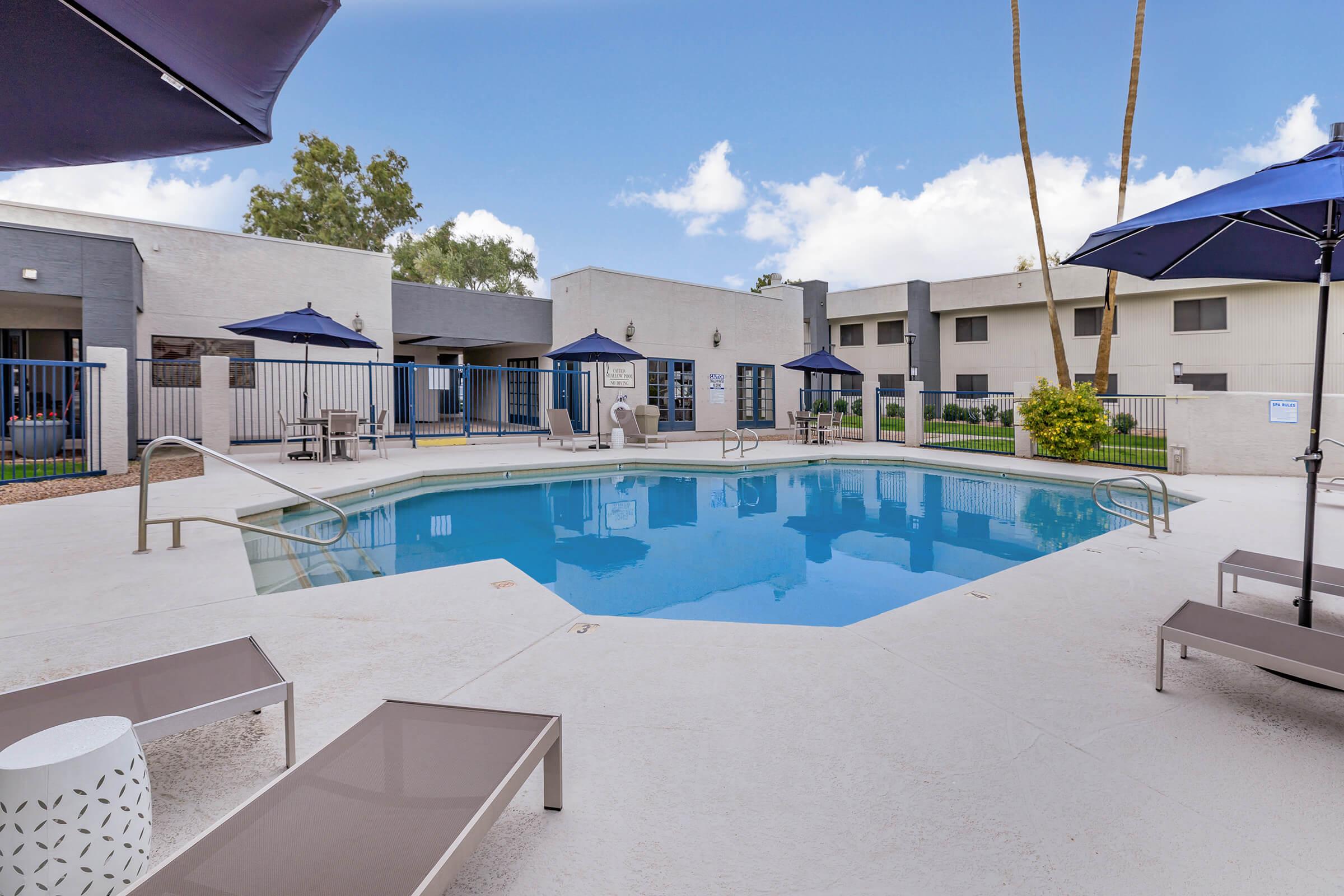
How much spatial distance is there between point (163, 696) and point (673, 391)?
15.6 meters

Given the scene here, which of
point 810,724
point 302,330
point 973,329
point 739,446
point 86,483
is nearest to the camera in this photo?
point 810,724

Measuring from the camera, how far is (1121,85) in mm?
15633

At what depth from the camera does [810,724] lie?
2.40 metres

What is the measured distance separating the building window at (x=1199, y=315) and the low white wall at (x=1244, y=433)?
40.0ft

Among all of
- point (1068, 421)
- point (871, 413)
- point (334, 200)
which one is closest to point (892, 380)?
point (871, 413)

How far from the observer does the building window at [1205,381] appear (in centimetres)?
1995

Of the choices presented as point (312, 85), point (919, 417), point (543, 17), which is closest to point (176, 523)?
point (919, 417)

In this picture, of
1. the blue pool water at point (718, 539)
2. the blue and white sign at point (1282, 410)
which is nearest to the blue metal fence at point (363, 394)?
the blue pool water at point (718, 539)

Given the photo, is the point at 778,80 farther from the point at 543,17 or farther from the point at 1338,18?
the point at 1338,18

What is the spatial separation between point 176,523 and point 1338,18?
28.2 meters

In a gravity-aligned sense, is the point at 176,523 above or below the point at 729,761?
above

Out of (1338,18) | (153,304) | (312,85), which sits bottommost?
(153,304)

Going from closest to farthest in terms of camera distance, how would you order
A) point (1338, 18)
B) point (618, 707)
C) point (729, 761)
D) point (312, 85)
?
1. point (729, 761)
2. point (618, 707)
3. point (1338, 18)
4. point (312, 85)

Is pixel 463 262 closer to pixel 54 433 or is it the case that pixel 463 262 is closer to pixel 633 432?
pixel 633 432
